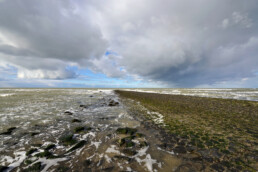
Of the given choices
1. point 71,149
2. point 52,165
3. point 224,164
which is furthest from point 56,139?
point 224,164

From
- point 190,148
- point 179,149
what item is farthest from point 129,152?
point 190,148

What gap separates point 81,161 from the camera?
575cm

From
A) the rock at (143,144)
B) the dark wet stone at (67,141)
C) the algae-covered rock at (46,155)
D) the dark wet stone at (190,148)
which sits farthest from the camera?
the dark wet stone at (67,141)

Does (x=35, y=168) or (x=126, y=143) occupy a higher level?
(x=126, y=143)

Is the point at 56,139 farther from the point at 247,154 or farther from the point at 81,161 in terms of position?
the point at 247,154

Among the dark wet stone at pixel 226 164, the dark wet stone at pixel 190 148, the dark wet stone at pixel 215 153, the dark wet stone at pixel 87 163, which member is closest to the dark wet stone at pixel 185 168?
the dark wet stone at pixel 190 148

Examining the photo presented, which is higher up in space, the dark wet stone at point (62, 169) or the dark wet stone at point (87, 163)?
the dark wet stone at point (87, 163)

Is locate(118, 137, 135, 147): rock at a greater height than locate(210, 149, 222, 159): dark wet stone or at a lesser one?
lesser

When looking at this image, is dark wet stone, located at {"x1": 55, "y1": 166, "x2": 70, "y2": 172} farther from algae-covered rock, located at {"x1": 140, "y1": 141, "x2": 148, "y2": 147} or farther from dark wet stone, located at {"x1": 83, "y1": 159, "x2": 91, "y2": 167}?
algae-covered rock, located at {"x1": 140, "y1": 141, "x2": 148, "y2": 147}

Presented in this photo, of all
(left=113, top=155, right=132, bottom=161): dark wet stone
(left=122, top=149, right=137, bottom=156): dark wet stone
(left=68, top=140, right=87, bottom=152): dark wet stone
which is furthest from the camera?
(left=68, top=140, right=87, bottom=152): dark wet stone

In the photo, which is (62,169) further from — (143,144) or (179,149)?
(179,149)

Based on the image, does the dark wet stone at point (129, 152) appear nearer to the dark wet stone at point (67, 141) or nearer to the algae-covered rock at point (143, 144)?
the algae-covered rock at point (143, 144)

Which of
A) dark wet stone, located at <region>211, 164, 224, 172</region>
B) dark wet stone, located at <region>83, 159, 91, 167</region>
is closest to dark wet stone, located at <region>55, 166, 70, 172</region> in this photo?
dark wet stone, located at <region>83, 159, 91, 167</region>

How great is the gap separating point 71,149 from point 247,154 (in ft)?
35.9
